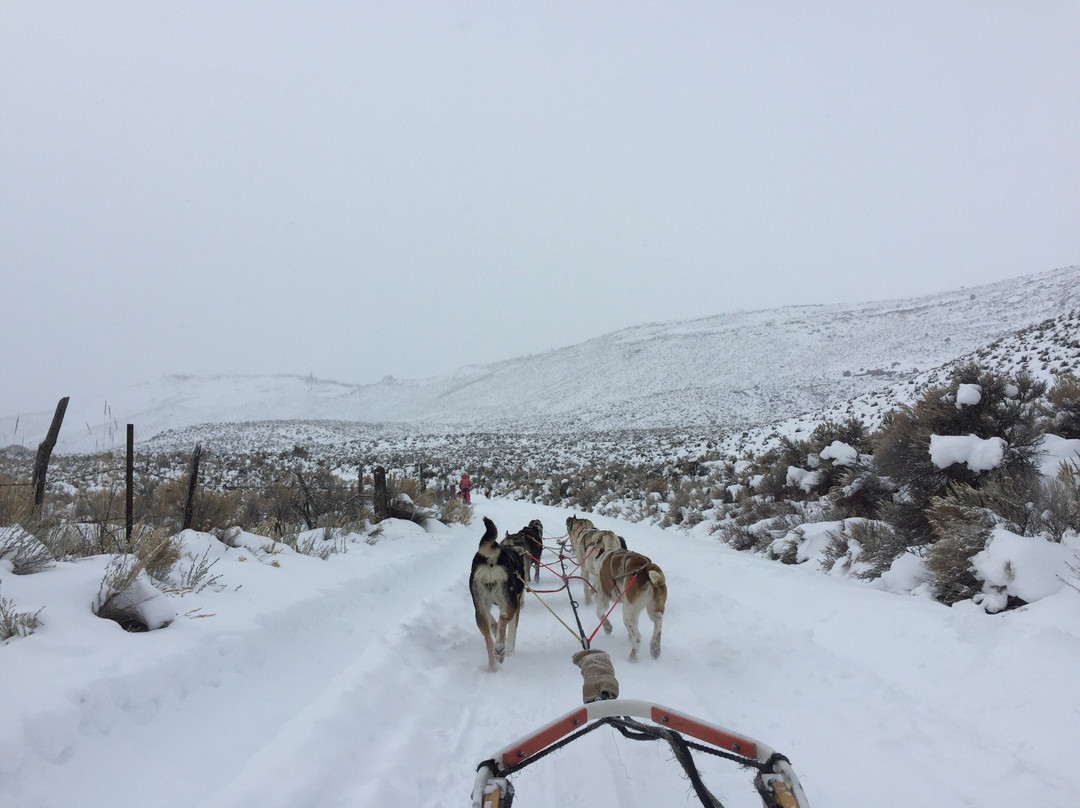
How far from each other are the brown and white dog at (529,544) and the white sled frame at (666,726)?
15.7 feet

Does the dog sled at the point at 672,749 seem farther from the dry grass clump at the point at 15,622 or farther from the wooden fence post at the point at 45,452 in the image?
the wooden fence post at the point at 45,452

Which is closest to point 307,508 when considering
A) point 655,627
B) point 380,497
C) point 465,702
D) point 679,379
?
point 380,497

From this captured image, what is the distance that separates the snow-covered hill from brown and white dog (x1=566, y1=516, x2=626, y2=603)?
2649 centimetres

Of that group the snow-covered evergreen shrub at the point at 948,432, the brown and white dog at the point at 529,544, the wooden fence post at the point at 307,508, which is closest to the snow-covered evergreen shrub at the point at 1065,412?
the snow-covered evergreen shrub at the point at 948,432

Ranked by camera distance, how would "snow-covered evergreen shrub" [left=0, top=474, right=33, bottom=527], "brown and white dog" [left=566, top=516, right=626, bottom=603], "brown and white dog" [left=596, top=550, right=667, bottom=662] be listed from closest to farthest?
1. "brown and white dog" [left=596, top=550, right=667, bottom=662]
2. "snow-covered evergreen shrub" [left=0, top=474, right=33, bottom=527]
3. "brown and white dog" [left=566, top=516, right=626, bottom=603]

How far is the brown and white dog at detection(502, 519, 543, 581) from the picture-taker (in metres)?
7.47

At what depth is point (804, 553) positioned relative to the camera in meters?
8.09

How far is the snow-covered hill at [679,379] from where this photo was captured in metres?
51.7

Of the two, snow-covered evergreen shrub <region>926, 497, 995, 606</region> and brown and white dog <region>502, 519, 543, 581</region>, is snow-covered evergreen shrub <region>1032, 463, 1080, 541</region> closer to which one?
snow-covered evergreen shrub <region>926, 497, 995, 606</region>

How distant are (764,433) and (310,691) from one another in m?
24.0

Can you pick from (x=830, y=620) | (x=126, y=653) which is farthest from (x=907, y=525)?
(x=126, y=653)

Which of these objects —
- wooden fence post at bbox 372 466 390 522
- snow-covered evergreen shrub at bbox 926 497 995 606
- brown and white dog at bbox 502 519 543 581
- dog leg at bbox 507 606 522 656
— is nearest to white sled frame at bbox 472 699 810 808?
dog leg at bbox 507 606 522 656

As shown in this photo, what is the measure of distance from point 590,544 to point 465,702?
12.3ft

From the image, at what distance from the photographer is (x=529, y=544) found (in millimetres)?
8227
